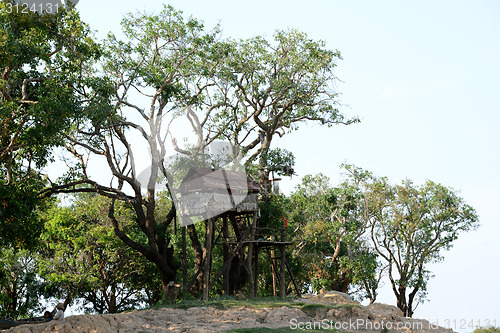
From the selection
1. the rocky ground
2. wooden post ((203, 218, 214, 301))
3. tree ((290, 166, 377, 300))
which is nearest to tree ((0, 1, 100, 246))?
the rocky ground

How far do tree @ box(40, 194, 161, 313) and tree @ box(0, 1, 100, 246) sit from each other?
7271mm

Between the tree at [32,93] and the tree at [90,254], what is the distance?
727 cm

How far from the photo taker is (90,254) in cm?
2338

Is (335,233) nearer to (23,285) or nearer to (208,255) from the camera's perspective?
(208,255)

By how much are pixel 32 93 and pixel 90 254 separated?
428 inches

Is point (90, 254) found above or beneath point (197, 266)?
above

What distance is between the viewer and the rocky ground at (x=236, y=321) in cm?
1128

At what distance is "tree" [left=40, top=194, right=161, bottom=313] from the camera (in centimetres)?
2280

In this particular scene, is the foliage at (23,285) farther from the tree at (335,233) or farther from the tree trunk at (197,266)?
the tree at (335,233)

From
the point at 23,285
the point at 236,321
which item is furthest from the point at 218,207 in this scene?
the point at 23,285

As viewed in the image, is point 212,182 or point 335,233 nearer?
point 212,182

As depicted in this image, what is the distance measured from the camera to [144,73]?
18.5 m

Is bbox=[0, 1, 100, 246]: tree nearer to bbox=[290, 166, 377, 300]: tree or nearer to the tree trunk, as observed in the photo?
the tree trunk

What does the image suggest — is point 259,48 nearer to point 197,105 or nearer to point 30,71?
point 197,105
